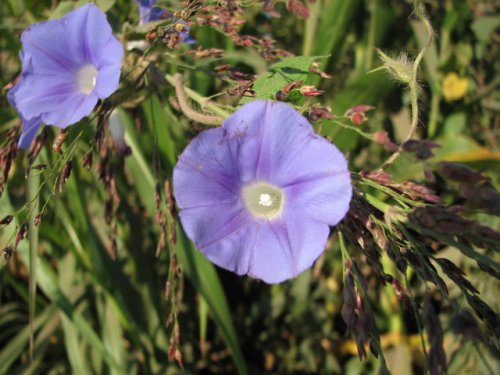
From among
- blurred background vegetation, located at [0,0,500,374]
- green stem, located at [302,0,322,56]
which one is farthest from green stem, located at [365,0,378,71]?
green stem, located at [302,0,322,56]

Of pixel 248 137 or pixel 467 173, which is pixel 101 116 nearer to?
pixel 248 137

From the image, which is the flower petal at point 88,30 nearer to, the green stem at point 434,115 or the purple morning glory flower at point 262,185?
the purple morning glory flower at point 262,185

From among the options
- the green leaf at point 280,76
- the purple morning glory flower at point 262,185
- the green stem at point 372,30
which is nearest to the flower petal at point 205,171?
the purple morning glory flower at point 262,185

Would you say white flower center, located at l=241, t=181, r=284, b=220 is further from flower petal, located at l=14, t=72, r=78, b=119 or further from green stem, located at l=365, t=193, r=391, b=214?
flower petal, located at l=14, t=72, r=78, b=119

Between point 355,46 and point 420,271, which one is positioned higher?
point 420,271

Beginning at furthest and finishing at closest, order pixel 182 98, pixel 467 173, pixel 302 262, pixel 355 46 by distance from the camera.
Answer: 1. pixel 355 46
2. pixel 182 98
3. pixel 302 262
4. pixel 467 173

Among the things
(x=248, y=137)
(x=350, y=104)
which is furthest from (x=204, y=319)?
(x=248, y=137)

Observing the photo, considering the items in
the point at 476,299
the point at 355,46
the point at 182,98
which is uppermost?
the point at 182,98
